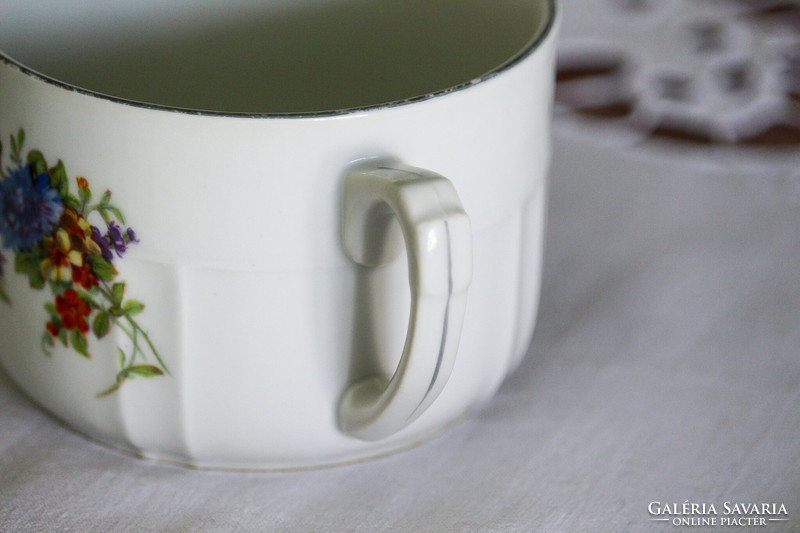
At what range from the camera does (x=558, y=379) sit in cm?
41

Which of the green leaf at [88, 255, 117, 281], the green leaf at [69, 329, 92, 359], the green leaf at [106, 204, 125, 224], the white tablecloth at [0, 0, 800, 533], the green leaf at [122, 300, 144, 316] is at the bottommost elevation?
the white tablecloth at [0, 0, 800, 533]

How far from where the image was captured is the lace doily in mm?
551

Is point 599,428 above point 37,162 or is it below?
below

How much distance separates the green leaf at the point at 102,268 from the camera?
1.05 feet

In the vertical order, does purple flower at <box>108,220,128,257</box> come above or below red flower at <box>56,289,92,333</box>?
above

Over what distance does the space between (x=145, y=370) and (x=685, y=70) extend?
371mm

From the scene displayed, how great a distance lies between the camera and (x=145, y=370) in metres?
0.33

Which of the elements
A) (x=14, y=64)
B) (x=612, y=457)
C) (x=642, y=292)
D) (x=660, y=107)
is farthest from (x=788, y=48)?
(x=14, y=64)

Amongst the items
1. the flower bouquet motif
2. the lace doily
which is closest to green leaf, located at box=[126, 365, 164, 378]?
the flower bouquet motif

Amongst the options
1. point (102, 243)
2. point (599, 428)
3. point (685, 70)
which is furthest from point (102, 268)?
point (685, 70)

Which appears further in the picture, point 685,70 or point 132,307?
point 685,70

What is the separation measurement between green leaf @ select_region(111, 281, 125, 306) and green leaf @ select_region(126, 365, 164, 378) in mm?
22

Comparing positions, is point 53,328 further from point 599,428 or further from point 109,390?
point 599,428

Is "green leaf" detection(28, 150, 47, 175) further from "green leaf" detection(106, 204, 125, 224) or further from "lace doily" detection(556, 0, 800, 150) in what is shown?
"lace doily" detection(556, 0, 800, 150)
